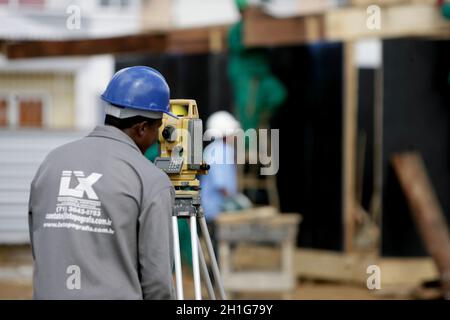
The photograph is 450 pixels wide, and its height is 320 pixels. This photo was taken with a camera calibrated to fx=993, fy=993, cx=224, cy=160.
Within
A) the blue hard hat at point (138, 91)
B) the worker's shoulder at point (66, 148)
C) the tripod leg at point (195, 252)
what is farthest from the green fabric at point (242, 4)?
the worker's shoulder at point (66, 148)

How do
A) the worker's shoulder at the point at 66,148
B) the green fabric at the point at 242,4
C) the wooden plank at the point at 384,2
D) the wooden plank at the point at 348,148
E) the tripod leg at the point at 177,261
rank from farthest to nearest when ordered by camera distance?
the wooden plank at the point at 348,148 → the green fabric at the point at 242,4 → the wooden plank at the point at 384,2 → the tripod leg at the point at 177,261 → the worker's shoulder at the point at 66,148

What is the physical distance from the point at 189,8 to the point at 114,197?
18.8m

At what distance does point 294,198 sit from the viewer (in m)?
12.0

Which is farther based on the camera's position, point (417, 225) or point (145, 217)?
point (417, 225)

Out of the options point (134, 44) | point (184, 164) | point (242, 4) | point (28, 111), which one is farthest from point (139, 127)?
point (28, 111)

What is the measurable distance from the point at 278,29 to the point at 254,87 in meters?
1.23

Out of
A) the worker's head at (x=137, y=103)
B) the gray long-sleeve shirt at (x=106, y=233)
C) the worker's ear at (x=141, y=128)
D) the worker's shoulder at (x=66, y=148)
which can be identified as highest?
the worker's head at (x=137, y=103)

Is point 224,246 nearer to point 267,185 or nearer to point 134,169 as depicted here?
point 267,185

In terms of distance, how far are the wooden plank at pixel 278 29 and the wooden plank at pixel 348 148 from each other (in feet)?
2.98

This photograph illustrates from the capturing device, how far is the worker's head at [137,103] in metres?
3.59

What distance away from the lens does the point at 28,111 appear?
842 inches

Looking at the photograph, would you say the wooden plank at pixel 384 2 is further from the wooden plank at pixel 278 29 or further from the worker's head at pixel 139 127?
the worker's head at pixel 139 127

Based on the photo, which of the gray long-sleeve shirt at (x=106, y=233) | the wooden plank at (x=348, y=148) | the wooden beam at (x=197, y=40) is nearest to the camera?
the gray long-sleeve shirt at (x=106, y=233)

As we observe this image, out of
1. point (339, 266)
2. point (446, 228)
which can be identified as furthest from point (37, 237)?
point (339, 266)
